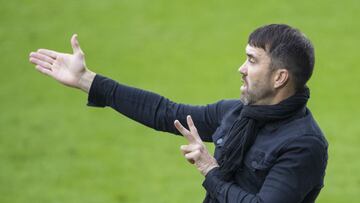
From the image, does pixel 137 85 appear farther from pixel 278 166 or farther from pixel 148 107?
pixel 278 166

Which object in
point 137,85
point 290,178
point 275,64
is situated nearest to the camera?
point 290,178

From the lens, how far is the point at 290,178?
3223 mm

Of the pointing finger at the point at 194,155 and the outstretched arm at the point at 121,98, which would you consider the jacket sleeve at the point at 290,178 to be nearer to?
the pointing finger at the point at 194,155

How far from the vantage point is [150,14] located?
33.9 ft

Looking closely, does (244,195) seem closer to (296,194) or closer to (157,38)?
(296,194)

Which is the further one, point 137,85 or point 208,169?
point 137,85

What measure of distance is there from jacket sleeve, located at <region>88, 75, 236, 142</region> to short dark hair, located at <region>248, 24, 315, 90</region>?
0.53 metres

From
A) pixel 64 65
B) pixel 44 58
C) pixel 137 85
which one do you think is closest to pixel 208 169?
pixel 64 65

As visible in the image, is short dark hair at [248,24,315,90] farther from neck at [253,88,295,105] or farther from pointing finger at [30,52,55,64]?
pointing finger at [30,52,55,64]

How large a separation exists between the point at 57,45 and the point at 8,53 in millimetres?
616

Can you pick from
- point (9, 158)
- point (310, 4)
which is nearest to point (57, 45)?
point (9, 158)

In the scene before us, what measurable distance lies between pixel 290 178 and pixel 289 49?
0.52m

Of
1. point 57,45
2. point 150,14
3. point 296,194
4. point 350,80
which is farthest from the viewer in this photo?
point 150,14

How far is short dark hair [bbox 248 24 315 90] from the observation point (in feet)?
10.8
